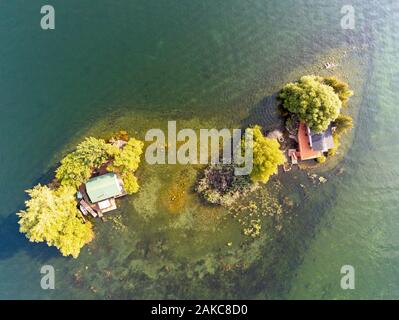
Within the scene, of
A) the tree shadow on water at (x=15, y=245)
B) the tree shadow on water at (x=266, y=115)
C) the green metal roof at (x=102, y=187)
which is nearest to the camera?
the green metal roof at (x=102, y=187)

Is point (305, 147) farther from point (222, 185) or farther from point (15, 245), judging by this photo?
point (15, 245)

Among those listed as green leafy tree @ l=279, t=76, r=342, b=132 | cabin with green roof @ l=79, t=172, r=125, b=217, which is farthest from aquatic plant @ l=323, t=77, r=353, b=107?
cabin with green roof @ l=79, t=172, r=125, b=217

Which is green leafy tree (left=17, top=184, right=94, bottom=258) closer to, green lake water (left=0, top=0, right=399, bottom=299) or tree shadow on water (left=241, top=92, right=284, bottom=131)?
green lake water (left=0, top=0, right=399, bottom=299)

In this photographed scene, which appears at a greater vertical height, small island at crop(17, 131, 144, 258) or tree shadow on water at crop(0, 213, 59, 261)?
small island at crop(17, 131, 144, 258)

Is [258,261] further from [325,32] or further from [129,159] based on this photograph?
[325,32]

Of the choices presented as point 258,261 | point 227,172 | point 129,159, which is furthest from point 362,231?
point 129,159

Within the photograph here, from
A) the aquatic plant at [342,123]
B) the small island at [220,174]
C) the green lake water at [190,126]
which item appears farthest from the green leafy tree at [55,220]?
the aquatic plant at [342,123]

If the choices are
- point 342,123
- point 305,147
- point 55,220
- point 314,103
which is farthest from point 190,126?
point 55,220

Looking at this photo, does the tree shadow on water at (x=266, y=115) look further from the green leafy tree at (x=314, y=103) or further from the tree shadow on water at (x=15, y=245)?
the tree shadow on water at (x=15, y=245)
